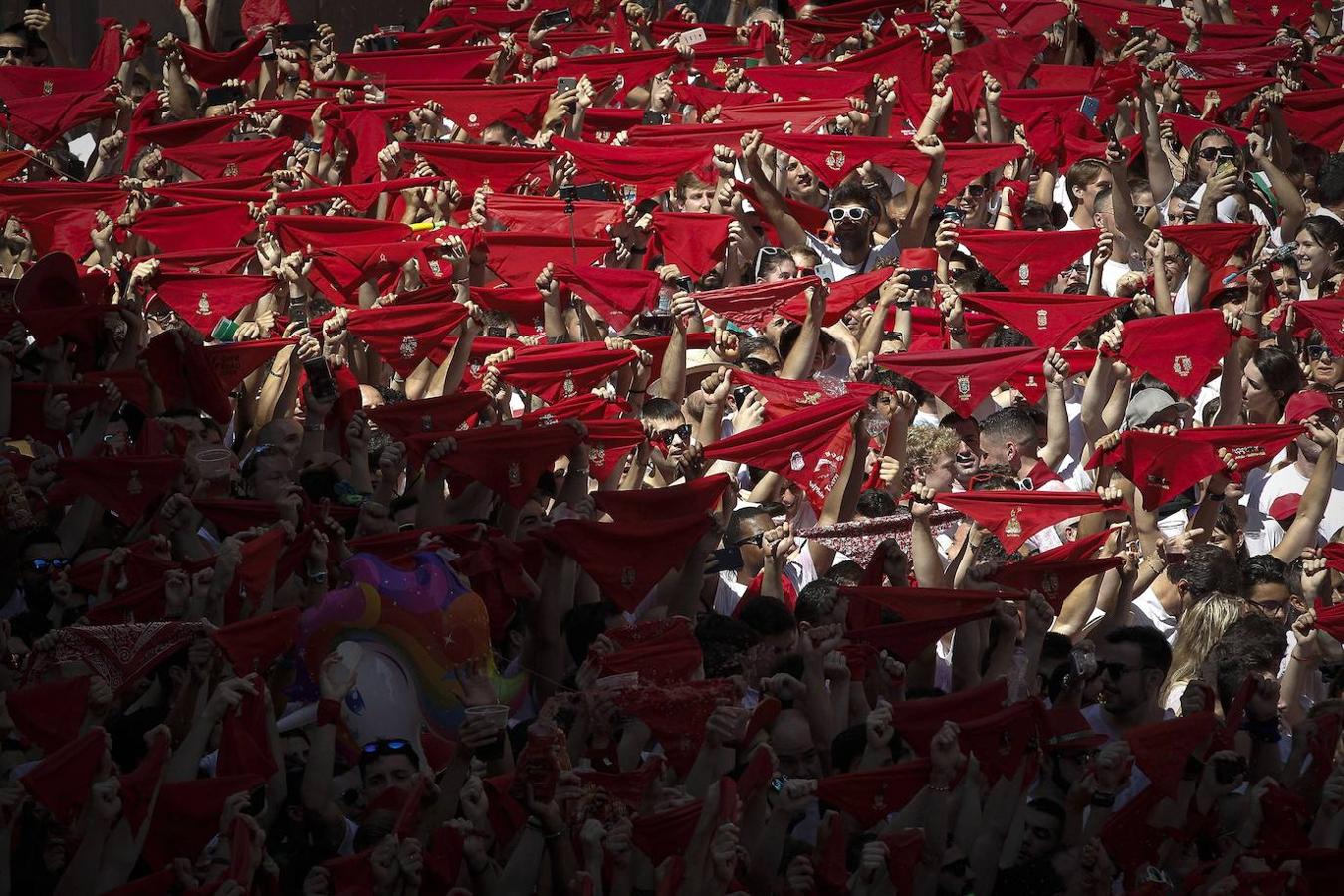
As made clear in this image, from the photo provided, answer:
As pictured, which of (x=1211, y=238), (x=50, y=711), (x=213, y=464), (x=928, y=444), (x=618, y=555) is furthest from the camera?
(x=1211, y=238)


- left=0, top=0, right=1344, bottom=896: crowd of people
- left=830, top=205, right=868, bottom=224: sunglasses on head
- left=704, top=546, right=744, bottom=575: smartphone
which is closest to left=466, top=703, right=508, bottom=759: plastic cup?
left=0, top=0, right=1344, bottom=896: crowd of people

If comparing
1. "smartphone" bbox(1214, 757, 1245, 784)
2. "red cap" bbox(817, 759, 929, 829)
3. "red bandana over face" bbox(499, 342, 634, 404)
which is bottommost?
"red bandana over face" bbox(499, 342, 634, 404)

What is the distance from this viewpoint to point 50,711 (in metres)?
6.71

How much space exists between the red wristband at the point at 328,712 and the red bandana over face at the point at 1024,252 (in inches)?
208

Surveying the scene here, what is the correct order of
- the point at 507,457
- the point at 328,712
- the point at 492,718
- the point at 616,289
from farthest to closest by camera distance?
the point at 616,289 → the point at 507,457 → the point at 328,712 → the point at 492,718

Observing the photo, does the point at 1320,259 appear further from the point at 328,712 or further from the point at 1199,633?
the point at 328,712

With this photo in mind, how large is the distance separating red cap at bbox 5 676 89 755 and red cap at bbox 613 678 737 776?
157 cm

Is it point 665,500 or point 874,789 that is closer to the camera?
point 874,789

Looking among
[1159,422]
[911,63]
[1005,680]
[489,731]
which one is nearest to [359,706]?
[489,731]

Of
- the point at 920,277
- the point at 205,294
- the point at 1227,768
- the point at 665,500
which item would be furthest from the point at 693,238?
the point at 1227,768

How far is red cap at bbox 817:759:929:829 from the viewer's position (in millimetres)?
6895

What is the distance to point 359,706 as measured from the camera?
24.2ft

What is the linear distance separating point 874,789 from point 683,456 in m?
2.84

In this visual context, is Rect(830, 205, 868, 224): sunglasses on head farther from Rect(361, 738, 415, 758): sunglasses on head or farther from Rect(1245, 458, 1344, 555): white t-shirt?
Rect(361, 738, 415, 758): sunglasses on head
